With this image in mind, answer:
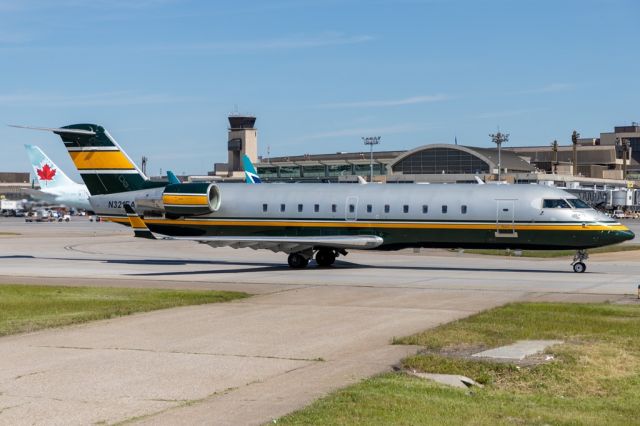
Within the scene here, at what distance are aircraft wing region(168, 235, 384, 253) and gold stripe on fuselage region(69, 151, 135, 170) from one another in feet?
20.9

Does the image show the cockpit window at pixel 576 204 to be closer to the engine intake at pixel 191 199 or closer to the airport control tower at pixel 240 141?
the engine intake at pixel 191 199

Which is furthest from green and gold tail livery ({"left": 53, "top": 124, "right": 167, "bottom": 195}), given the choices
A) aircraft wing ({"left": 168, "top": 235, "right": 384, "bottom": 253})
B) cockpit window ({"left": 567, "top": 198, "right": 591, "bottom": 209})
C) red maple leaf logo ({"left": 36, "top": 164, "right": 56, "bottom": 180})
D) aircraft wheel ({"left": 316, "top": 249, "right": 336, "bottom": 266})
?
red maple leaf logo ({"left": 36, "top": 164, "right": 56, "bottom": 180})

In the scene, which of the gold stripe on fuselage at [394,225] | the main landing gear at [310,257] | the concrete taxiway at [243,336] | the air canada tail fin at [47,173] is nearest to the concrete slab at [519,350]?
the concrete taxiway at [243,336]

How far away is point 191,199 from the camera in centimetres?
3825

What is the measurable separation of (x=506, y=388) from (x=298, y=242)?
23.5 meters

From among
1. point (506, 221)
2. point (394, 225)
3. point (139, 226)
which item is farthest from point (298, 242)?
point (506, 221)

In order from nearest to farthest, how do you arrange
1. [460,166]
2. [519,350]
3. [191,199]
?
[519,350] → [191,199] → [460,166]

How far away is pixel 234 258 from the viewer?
4381 cm

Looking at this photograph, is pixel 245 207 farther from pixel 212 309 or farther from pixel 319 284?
pixel 212 309

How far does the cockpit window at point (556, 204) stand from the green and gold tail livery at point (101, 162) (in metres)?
17.0

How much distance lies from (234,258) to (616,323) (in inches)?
1042

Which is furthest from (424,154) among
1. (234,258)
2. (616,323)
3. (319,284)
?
(616,323)

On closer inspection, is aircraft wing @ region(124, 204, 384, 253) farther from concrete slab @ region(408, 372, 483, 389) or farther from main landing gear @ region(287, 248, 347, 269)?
concrete slab @ region(408, 372, 483, 389)

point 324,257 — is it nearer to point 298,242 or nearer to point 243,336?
point 298,242
